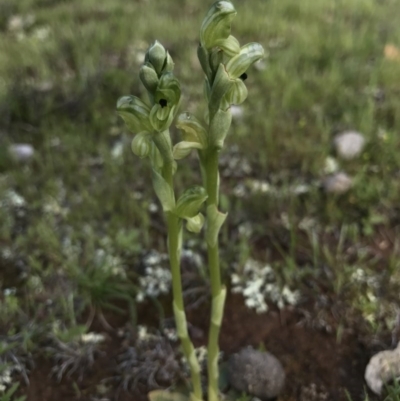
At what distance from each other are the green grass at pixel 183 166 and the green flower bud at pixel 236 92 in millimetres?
→ 1088

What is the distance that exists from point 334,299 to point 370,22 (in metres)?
3.31

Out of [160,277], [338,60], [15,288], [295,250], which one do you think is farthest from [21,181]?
[338,60]

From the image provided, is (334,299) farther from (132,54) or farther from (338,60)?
(132,54)

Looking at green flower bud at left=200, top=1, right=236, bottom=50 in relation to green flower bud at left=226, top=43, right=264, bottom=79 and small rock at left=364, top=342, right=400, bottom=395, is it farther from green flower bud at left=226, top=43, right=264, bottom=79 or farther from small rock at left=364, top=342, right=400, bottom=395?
small rock at left=364, top=342, right=400, bottom=395

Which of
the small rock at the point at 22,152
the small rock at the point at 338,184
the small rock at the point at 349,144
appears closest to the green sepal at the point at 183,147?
the small rock at the point at 338,184

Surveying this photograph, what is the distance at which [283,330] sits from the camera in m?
1.96

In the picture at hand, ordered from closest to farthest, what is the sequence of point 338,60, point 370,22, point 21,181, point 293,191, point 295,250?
point 295,250, point 293,191, point 21,181, point 338,60, point 370,22

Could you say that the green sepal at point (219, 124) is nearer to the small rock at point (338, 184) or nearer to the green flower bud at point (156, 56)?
the green flower bud at point (156, 56)

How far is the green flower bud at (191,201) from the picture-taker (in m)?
1.25

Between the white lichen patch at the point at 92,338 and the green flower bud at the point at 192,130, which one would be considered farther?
the white lichen patch at the point at 92,338

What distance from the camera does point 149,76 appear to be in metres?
1.11

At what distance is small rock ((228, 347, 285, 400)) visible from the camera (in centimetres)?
169

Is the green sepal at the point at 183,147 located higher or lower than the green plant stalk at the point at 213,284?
higher

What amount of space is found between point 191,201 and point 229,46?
39cm
